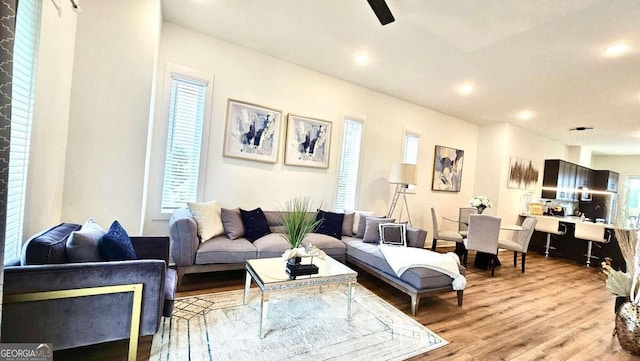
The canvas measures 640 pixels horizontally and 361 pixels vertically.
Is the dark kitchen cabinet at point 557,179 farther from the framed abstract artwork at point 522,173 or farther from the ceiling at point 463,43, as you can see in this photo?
the ceiling at point 463,43

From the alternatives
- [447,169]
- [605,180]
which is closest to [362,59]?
[447,169]

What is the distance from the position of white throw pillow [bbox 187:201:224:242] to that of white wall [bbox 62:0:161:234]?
585 mm

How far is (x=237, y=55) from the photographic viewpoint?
3758mm

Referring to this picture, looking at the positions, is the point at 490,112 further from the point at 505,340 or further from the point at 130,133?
the point at 130,133

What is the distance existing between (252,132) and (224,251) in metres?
1.71

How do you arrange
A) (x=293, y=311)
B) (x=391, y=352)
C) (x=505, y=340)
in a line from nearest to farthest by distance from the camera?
(x=391, y=352), (x=505, y=340), (x=293, y=311)

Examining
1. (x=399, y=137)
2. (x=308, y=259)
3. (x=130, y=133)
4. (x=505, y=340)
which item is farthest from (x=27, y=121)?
(x=399, y=137)

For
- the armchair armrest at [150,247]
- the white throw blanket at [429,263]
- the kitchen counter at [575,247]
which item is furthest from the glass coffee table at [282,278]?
the kitchen counter at [575,247]

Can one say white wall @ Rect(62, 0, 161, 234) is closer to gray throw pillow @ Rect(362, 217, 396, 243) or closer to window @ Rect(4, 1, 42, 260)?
window @ Rect(4, 1, 42, 260)

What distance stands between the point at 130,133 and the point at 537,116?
695cm

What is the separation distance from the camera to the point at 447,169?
19.8ft

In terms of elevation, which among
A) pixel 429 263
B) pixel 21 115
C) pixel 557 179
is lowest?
pixel 429 263

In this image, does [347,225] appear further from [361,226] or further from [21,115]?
[21,115]

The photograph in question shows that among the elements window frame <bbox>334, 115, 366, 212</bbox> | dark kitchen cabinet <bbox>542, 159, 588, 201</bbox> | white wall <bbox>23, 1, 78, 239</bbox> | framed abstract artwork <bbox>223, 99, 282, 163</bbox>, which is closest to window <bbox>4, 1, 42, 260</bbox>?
white wall <bbox>23, 1, 78, 239</bbox>
